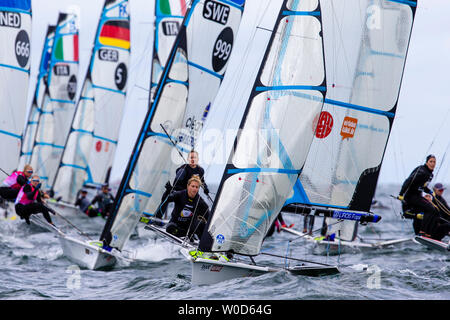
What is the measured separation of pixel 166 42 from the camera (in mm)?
19719

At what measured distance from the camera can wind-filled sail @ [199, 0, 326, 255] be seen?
9.71 m

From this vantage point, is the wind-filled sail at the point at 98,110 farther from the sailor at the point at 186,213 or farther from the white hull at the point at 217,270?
the white hull at the point at 217,270

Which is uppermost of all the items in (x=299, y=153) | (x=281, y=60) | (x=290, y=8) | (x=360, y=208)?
(x=290, y=8)

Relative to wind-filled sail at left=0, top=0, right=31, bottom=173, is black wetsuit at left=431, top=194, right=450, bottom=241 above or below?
below

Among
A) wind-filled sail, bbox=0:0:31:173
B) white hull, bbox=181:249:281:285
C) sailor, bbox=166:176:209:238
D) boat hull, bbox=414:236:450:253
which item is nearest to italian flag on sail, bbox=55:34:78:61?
wind-filled sail, bbox=0:0:31:173

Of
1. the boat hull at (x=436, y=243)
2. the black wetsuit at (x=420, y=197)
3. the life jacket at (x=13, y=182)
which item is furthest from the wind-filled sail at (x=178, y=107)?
the boat hull at (x=436, y=243)

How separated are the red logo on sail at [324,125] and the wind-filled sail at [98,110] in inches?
577

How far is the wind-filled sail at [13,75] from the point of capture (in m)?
15.8

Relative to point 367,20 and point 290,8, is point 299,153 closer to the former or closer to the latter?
point 290,8

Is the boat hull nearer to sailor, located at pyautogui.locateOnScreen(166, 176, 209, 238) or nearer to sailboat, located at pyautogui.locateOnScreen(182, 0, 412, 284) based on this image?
sailboat, located at pyautogui.locateOnScreen(182, 0, 412, 284)

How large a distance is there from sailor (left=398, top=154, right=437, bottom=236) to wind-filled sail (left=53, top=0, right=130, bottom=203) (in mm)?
15480
